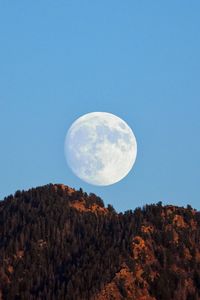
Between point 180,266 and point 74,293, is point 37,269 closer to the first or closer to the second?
point 74,293

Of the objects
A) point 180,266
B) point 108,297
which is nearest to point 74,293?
point 108,297

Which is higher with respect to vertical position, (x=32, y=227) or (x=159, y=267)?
(x=32, y=227)

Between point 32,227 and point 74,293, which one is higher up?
point 32,227

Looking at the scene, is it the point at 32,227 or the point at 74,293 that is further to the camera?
the point at 32,227

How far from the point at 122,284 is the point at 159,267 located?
49.3ft

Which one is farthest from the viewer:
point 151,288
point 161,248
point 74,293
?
point 161,248

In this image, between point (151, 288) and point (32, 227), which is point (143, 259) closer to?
point (151, 288)

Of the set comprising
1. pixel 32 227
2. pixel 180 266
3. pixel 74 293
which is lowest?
pixel 74 293

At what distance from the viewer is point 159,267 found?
189 metres

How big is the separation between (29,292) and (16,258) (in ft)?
48.9

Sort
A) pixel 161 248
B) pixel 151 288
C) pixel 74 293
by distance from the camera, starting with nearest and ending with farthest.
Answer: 1. pixel 74 293
2. pixel 151 288
3. pixel 161 248

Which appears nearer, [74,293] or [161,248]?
[74,293]

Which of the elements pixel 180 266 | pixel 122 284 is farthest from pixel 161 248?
pixel 122 284

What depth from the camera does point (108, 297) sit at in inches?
6826
